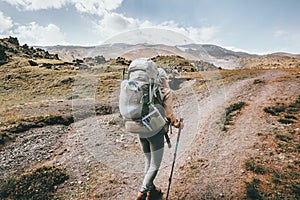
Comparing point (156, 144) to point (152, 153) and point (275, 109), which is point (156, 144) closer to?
point (152, 153)

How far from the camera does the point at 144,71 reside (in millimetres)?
3984

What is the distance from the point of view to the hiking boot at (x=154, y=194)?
5.14m

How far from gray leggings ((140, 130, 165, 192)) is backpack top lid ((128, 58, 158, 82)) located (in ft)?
3.74

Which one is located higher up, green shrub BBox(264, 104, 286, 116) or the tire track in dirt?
green shrub BBox(264, 104, 286, 116)

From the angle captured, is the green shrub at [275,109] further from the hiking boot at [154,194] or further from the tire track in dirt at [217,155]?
the hiking boot at [154,194]

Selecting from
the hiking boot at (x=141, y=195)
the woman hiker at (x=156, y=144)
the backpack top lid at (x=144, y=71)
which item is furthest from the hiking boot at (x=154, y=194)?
the backpack top lid at (x=144, y=71)

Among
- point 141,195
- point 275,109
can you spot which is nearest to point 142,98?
point 141,195

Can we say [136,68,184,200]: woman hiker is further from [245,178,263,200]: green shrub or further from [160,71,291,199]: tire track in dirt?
[245,178,263,200]: green shrub

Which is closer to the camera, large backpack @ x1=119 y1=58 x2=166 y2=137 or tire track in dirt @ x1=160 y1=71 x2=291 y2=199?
large backpack @ x1=119 y1=58 x2=166 y2=137

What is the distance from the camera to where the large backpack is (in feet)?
13.1

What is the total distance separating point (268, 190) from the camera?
535cm

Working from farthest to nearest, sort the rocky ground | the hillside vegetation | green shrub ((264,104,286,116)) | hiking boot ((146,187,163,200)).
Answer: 1. green shrub ((264,104,286,116))
2. the rocky ground
3. the hillside vegetation
4. hiking boot ((146,187,163,200))

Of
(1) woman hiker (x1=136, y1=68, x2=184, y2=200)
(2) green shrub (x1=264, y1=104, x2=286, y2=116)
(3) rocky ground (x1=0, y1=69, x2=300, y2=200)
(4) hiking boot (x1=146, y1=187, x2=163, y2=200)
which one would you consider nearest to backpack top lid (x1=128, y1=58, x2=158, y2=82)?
(1) woman hiker (x1=136, y1=68, x2=184, y2=200)

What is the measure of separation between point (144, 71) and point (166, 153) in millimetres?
5081
